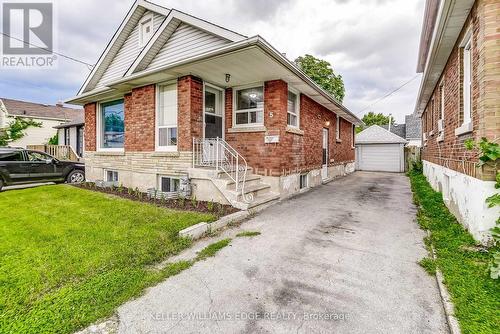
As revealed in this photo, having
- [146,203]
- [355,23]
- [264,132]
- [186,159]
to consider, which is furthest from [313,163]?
[355,23]

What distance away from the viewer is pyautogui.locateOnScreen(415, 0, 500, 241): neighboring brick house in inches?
137

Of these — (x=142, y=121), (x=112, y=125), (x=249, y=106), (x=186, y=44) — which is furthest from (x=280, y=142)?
(x=112, y=125)

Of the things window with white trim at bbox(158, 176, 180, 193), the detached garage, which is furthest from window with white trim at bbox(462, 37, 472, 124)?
the detached garage

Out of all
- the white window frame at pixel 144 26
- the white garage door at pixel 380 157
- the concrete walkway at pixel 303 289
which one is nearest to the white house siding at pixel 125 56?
the white window frame at pixel 144 26

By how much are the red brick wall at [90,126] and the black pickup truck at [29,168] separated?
126 cm

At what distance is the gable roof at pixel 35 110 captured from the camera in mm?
23930

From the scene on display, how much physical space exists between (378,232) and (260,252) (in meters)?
2.46

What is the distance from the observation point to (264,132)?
24.9ft

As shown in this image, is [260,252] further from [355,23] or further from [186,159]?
[355,23]

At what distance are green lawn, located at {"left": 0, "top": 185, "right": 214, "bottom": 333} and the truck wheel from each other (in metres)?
5.31

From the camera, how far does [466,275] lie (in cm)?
281

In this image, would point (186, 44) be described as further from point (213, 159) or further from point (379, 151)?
point (379, 151)

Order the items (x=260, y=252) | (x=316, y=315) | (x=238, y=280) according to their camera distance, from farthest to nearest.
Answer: (x=260, y=252), (x=238, y=280), (x=316, y=315)

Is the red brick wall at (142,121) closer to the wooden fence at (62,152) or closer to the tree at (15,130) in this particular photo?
the wooden fence at (62,152)
